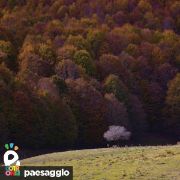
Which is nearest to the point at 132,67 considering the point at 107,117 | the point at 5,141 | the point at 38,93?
the point at 107,117

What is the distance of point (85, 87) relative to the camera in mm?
109625

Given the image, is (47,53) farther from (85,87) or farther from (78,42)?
(85,87)

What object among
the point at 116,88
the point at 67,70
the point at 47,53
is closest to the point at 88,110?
the point at 116,88

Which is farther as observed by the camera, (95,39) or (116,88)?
(95,39)

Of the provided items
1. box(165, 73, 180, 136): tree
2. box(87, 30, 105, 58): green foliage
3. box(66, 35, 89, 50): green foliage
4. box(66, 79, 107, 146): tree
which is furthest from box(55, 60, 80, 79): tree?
box(87, 30, 105, 58): green foliage

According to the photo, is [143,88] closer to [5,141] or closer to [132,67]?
[132,67]

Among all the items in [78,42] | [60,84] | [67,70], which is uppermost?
[78,42]

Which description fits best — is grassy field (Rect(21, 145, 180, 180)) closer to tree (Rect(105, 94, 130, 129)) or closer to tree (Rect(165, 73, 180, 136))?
tree (Rect(105, 94, 130, 129))

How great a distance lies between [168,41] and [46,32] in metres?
40.2

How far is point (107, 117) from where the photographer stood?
356 feet

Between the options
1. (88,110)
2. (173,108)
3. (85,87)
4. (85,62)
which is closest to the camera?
(88,110)

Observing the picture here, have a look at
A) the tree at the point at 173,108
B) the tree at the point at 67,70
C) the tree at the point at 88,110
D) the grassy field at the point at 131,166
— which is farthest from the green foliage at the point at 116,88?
the grassy field at the point at 131,166

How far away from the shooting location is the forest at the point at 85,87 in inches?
3760

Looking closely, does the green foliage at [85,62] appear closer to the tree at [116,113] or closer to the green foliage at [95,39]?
the tree at [116,113]
